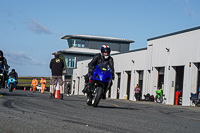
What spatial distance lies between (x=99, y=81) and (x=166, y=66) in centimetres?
2164

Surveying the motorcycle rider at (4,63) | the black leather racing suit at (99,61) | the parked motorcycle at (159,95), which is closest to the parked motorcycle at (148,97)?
the parked motorcycle at (159,95)

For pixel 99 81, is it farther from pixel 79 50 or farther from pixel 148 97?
pixel 79 50

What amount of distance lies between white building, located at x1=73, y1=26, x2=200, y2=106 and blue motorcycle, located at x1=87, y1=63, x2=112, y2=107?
55.8 ft

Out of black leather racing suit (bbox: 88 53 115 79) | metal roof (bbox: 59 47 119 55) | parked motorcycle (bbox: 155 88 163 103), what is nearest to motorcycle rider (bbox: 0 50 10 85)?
black leather racing suit (bbox: 88 53 115 79)

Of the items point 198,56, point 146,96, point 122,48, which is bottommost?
point 146,96

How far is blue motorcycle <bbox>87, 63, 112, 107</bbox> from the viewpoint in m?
12.2

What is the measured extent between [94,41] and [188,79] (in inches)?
2304

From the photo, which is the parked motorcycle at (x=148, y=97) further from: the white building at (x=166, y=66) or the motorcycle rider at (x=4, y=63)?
the motorcycle rider at (x=4, y=63)

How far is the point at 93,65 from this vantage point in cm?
1293

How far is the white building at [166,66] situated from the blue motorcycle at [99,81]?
55.8 feet

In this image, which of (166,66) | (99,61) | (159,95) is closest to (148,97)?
(159,95)

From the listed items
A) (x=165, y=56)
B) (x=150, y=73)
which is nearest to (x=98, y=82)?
(x=165, y=56)

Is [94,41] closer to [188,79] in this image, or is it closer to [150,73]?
[150,73]

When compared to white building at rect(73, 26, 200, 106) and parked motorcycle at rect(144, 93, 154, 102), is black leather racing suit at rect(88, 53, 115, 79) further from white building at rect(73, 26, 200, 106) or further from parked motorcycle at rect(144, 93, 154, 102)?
parked motorcycle at rect(144, 93, 154, 102)
